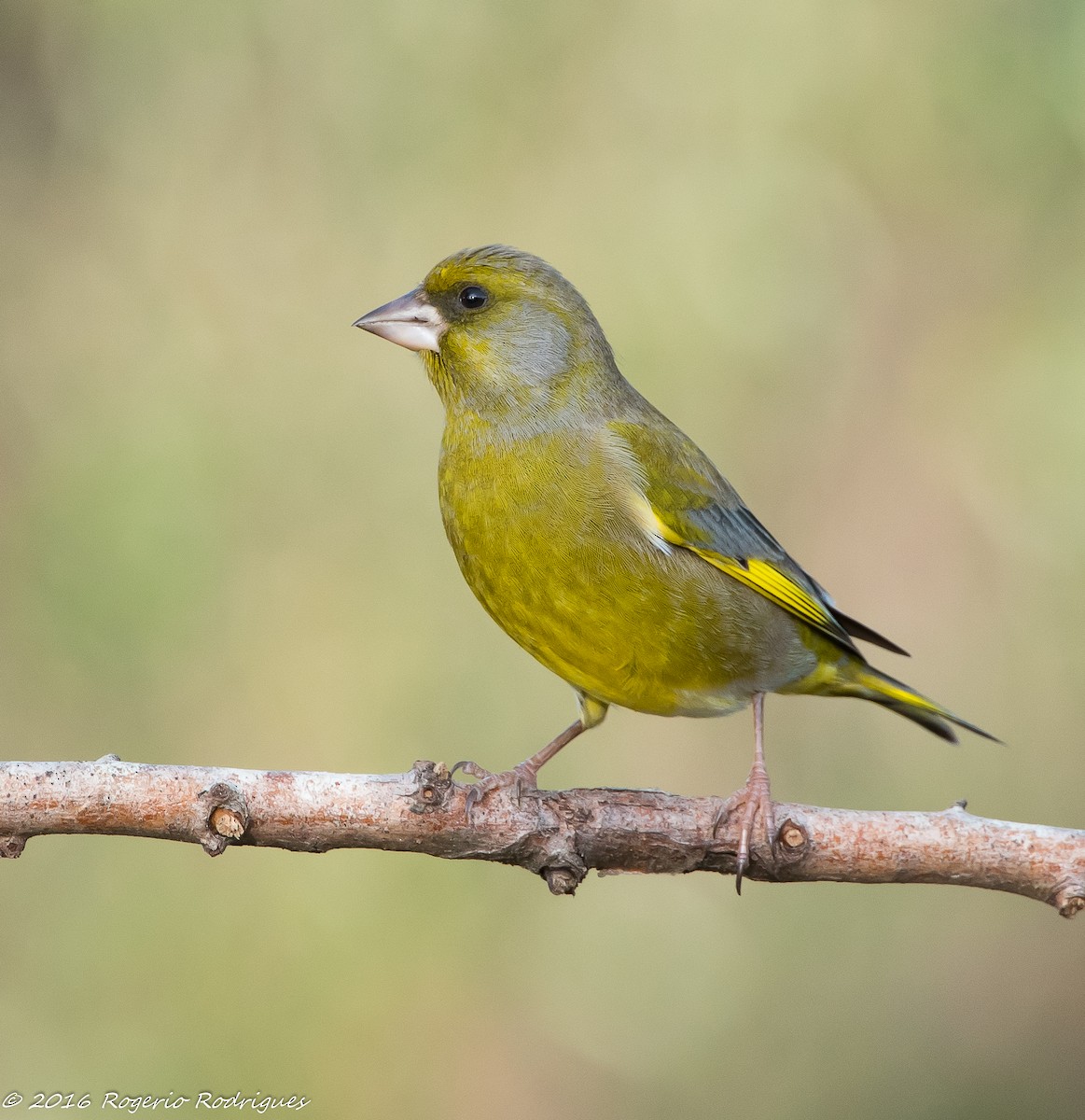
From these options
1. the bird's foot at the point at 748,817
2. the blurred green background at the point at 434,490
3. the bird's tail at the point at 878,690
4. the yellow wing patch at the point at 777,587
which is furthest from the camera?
the blurred green background at the point at 434,490

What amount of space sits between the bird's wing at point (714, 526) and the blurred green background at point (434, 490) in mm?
1745

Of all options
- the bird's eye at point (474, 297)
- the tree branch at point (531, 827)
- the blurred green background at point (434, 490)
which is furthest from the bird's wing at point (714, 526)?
the blurred green background at point (434, 490)

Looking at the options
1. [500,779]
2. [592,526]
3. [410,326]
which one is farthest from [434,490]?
[500,779]

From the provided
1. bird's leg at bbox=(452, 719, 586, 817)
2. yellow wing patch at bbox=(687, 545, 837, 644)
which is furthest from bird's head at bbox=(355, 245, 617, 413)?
bird's leg at bbox=(452, 719, 586, 817)

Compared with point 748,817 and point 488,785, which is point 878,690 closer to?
point 748,817

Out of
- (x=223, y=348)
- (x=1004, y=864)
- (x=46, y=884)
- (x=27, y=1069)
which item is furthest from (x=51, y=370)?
(x=1004, y=864)

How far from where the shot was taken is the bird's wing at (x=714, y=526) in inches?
169

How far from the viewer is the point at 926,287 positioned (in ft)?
24.0

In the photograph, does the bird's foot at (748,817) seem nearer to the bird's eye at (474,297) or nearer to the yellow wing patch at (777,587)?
the yellow wing patch at (777,587)

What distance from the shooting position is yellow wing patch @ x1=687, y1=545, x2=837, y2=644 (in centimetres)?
438

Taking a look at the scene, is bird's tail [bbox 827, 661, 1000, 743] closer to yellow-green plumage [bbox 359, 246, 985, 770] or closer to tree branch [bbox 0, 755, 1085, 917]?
yellow-green plumage [bbox 359, 246, 985, 770]

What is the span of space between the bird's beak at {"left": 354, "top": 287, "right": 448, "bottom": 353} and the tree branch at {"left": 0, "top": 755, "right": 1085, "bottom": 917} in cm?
152

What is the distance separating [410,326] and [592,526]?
0.96m

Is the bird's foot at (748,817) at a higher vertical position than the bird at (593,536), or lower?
lower
